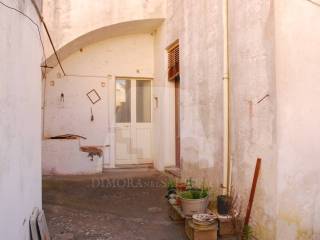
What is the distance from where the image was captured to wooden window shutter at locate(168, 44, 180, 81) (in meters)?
7.14

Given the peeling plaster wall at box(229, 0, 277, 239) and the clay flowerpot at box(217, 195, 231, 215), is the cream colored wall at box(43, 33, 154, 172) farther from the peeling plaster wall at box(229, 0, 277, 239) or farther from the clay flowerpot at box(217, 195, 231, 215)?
the clay flowerpot at box(217, 195, 231, 215)

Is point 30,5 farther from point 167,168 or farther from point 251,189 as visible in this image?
point 167,168

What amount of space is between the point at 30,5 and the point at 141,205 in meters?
3.48

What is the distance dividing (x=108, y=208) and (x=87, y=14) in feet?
14.8

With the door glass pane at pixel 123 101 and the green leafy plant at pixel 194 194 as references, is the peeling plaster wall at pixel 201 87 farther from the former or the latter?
the door glass pane at pixel 123 101

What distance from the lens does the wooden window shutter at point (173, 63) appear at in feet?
23.4

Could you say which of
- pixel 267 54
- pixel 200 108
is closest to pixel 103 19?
pixel 200 108

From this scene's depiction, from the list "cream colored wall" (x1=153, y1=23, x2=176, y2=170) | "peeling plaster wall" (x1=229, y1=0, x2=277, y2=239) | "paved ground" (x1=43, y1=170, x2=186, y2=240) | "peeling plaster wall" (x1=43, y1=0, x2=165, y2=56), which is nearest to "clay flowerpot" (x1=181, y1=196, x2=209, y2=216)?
"paved ground" (x1=43, y1=170, x2=186, y2=240)

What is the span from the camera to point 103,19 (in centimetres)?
754

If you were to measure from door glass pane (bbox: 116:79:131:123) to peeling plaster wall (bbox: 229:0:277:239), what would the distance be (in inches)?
203

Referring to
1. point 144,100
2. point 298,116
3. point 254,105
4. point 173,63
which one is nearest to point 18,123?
point 254,105

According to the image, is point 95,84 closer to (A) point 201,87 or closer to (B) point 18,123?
(A) point 201,87

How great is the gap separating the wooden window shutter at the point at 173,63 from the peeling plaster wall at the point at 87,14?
104 cm

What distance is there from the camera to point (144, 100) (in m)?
9.27
